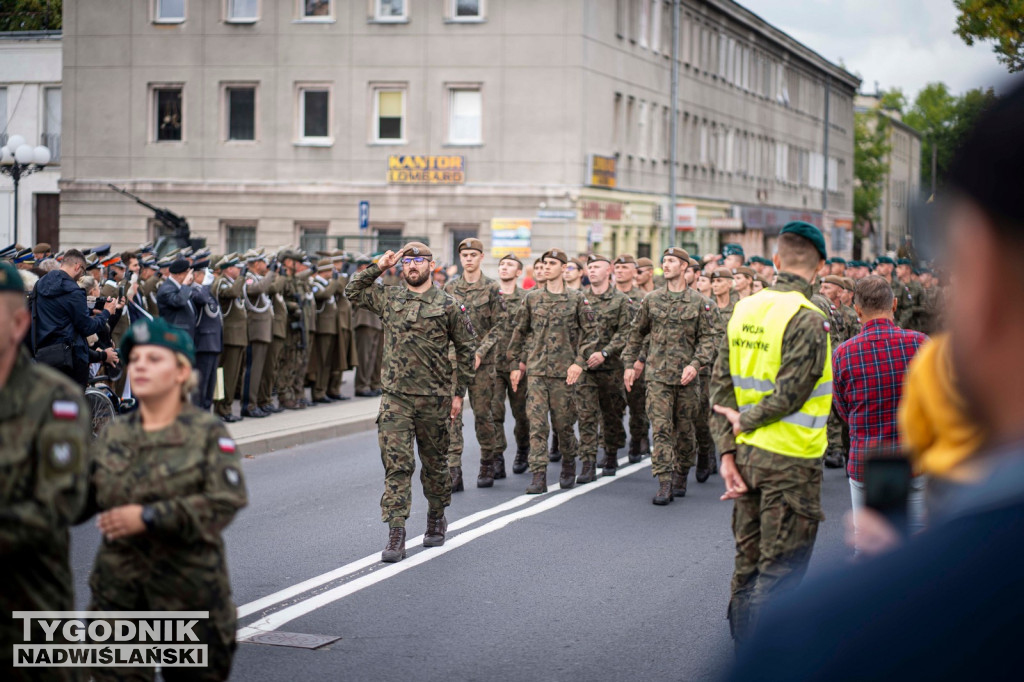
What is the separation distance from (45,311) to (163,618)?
8791mm

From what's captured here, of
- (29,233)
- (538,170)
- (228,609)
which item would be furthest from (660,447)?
(29,233)

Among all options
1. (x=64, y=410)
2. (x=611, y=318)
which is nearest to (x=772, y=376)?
(x=64, y=410)

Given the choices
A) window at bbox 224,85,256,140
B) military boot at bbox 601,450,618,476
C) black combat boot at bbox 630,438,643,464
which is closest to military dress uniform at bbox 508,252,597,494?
military boot at bbox 601,450,618,476

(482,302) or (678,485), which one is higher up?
(482,302)

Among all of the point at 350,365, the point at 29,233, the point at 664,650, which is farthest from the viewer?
the point at 29,233

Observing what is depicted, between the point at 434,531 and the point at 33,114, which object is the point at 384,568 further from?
the point at 33,114

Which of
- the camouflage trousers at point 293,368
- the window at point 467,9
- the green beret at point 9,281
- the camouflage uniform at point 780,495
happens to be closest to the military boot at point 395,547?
the camouflage uniform at point 780,495

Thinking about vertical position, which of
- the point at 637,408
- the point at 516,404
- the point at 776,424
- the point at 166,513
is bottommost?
the point at 637,408

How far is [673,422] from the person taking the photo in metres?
13.1

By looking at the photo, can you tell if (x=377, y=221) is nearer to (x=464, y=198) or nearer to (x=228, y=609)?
(x=464, y=198)

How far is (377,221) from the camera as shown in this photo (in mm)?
43094

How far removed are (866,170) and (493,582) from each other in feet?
320

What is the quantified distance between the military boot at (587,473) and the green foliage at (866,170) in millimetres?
89878

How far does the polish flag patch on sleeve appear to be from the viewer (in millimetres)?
4188
